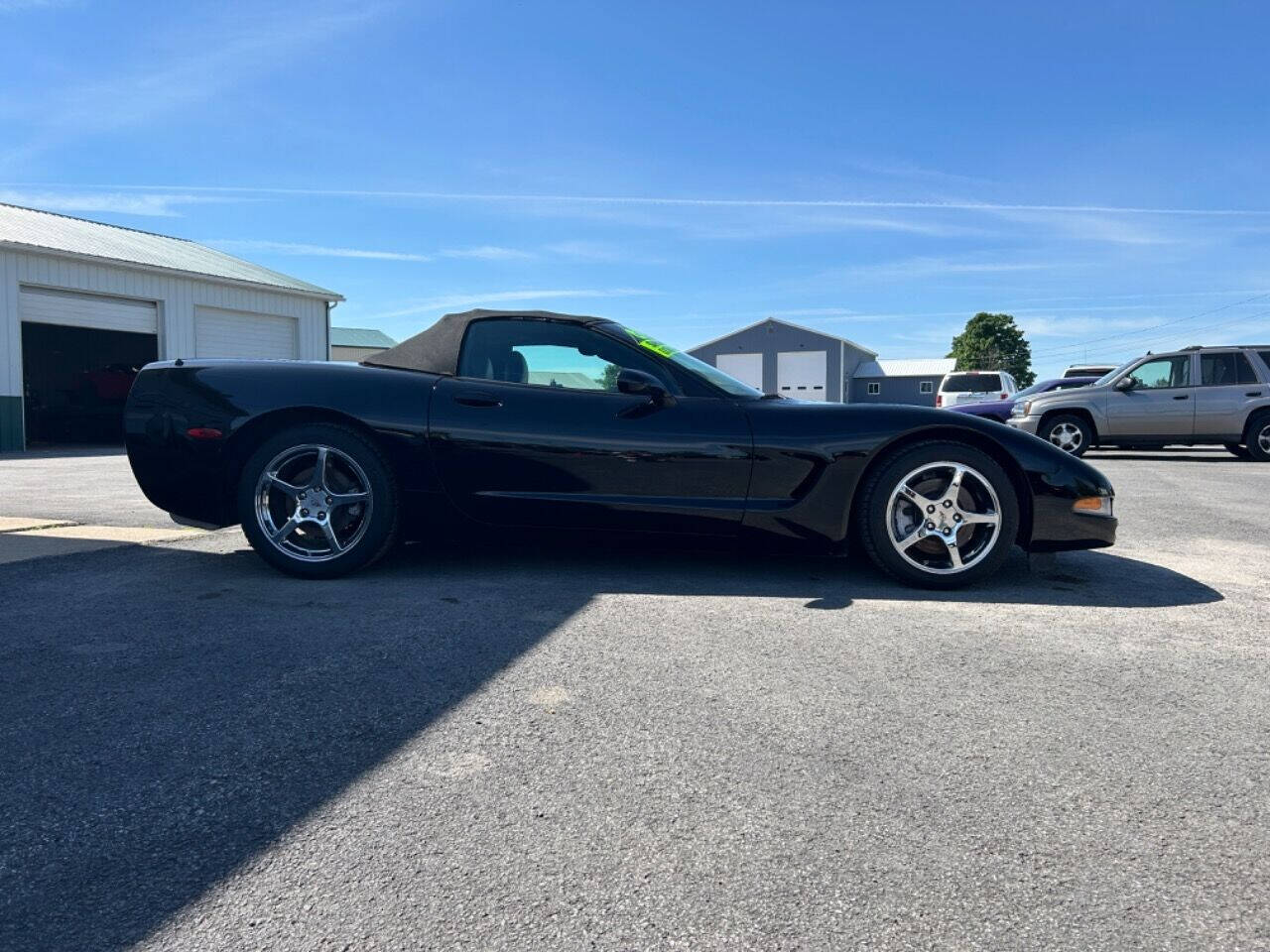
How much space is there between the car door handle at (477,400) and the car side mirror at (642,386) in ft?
1.87

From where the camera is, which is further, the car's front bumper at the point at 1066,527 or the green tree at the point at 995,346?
the green tree at the point at 995,346

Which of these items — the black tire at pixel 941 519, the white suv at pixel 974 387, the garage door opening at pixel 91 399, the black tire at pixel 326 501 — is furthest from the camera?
the garage door opening at pixel 91 399

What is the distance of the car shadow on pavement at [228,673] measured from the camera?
5.27 feet

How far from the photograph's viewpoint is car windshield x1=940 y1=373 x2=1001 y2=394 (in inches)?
756

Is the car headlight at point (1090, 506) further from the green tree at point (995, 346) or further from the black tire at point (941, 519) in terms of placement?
the green tree at point (995, 346)

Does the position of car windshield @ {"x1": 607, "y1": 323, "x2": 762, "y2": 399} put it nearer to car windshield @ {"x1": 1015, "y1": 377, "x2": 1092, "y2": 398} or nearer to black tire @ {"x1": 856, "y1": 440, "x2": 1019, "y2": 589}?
black tire @ {"x1": 856, "y1": 440, "x2": 1019, "y2": 589}

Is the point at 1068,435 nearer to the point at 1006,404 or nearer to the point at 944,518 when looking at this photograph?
the point at 1006,404

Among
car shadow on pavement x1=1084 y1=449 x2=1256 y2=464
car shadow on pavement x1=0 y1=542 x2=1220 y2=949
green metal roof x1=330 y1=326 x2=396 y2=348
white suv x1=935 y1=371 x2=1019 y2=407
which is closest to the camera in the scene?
car shadow on pavement x1=0 y1=542 x2=1220 y2=949

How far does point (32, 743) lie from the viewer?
2088 mm

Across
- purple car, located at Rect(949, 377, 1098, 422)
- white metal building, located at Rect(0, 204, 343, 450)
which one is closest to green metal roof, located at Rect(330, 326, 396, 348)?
white metal building, located at Rect(0, 204, 343, 450)

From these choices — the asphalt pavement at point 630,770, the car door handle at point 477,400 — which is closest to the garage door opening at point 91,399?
the car door handle at point 477,400

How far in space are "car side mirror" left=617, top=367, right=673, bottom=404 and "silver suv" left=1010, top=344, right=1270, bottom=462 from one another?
1028 cm

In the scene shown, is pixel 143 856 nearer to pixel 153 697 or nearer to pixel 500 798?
pixel 500 798

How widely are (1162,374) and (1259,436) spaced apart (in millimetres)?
1502
